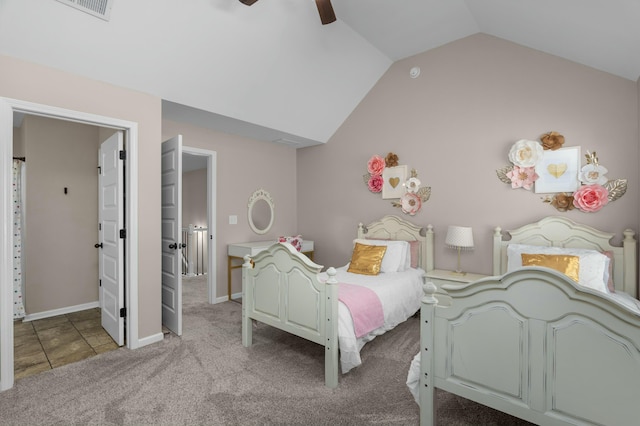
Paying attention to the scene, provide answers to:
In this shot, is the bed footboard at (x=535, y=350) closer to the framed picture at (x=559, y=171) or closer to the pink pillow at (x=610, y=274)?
the pink pillow at (x=610, y=274)

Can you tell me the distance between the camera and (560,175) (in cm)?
320

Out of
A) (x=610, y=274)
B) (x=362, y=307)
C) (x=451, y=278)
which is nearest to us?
(x=362, y=307)

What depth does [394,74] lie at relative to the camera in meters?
4.42

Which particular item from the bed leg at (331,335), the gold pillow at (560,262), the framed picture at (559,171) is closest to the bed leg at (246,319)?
the bed leg at (331,335)

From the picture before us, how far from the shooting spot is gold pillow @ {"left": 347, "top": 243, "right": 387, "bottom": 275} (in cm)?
355

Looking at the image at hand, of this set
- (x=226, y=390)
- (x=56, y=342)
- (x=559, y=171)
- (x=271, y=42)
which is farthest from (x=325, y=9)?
(x=56, y=342)

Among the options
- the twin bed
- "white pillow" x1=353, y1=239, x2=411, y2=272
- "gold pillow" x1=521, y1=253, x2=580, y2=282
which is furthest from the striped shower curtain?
"gold pillow" x1=521, y1=253, x2=580, y2=282

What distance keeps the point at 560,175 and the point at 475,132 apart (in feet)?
3.25

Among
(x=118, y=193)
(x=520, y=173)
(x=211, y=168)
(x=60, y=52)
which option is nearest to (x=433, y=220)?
(x=520, y=173)

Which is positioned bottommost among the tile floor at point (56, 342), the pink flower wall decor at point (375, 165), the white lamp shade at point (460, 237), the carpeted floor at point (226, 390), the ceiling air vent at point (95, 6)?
the carpeted floor at point (226, 390)

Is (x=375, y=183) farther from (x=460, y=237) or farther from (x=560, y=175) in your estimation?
(x=560, y=175)

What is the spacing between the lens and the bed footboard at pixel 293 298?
2369 mm

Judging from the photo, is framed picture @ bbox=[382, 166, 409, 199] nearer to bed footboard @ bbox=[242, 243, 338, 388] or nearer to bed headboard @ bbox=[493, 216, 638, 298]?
bed headboard @ bbox=[493, 216, 638, 298]

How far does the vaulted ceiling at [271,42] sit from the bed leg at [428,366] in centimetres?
220
